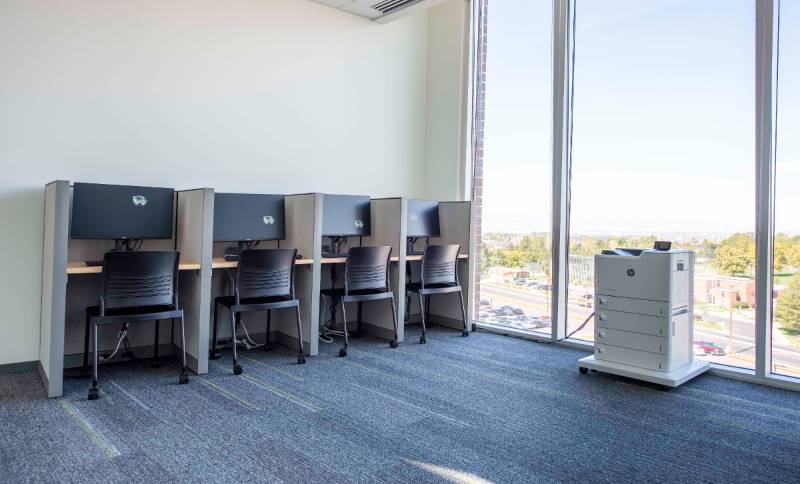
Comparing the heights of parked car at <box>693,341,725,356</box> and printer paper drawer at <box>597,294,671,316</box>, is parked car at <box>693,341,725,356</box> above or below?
below

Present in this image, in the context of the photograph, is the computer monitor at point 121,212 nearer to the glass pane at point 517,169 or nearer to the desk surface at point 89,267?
the desk surface at point 89,267

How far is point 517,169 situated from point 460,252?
95 centimetres

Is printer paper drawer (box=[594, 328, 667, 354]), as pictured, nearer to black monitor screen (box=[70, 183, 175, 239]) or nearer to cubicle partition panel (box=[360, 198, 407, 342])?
cubicle partition panel (box=[360, 198, 407, 342])

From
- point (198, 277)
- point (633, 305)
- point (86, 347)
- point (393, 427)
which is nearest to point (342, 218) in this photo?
point (198, 277)

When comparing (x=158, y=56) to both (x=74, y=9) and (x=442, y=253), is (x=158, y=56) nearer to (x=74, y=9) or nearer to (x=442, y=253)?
(x=74, y=9)

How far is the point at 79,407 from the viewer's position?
9.26 ft

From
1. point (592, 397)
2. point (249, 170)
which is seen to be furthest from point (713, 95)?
point (249, 170)

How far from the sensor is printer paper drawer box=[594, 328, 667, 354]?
11.1 ft

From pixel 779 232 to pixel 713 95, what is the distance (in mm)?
1066

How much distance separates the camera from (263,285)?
371 cm

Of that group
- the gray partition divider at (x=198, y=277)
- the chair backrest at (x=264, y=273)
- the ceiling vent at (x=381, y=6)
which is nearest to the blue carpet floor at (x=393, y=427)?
the gray partition divider at (x=198, y=277)

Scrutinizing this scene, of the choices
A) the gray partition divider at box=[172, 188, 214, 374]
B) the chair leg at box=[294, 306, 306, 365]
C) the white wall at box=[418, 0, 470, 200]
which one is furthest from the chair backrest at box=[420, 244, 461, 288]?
the gray partition divider at box=[172, 188, 214, 374]

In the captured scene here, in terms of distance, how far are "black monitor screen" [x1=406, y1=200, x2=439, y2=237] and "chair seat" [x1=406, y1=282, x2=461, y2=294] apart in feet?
1.67

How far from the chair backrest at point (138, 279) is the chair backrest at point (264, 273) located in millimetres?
455
